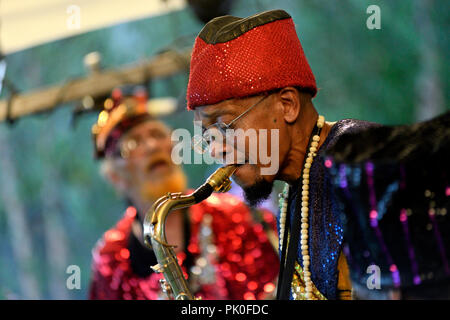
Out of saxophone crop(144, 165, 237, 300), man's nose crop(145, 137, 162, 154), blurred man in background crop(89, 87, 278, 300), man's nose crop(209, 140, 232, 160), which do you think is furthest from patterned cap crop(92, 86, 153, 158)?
man's nose crop(209, 140, 232, 160)

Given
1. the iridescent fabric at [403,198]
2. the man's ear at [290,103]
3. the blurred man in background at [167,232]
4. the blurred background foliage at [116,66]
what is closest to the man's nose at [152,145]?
the blurred man in background at [167,232]

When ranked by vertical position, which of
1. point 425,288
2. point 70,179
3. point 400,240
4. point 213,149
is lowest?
point 70,179

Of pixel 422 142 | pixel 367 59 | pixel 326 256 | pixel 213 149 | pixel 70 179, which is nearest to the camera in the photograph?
pixel 422 142

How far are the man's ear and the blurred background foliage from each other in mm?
2214

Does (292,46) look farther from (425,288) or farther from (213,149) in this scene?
(425,288)

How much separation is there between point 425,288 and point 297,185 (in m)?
0.85

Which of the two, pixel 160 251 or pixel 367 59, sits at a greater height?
pixel 367 59

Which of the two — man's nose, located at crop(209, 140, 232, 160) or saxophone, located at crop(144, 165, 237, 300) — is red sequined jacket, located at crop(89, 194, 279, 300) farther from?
man's nose, located at crop(209, 140, 232, 160)

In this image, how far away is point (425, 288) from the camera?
1.57 metres

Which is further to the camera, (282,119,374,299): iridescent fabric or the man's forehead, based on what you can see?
the man's forehead

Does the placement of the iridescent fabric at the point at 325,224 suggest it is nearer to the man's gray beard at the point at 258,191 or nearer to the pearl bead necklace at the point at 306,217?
the pearl bead necklace at the point at 306,217

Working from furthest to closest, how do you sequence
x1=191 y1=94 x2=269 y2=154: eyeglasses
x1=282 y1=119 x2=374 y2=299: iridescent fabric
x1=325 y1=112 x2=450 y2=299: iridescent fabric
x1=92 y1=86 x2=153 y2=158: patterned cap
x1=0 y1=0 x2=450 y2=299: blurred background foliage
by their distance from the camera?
x1=92 y1=86 x2=153 y2=158: patterned cap < x1=0 y1=0 x2=450 y2=299: blurred background foliage < x1=191 y1=94 x2=269 y2=154: eyeglasses < x1=282 y1=119 x2=374 y2=299: iridescent fabric < x1=325 y1=112 x2=450 y2=299: iridescent fabric

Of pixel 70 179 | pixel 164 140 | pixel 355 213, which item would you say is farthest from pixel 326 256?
pixel 70 179

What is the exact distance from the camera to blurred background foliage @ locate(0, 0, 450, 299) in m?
4.21
